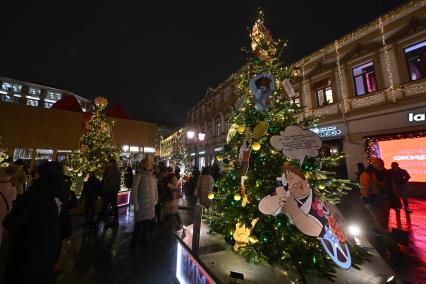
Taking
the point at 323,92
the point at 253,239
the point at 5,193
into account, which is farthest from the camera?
the point at 323,92

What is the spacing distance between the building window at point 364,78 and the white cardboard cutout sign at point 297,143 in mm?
11926

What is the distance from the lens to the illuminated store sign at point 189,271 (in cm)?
229

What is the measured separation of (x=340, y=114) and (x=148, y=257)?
13089 millimetres

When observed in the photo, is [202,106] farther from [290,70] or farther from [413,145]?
[290,70]

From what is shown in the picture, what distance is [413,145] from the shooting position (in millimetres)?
9914

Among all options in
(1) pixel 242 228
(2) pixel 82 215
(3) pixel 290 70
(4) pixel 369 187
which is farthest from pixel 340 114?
(2) pixel 82 215

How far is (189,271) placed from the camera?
2.77 m

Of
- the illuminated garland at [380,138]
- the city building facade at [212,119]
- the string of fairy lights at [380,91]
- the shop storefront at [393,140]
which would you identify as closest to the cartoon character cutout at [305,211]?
the string of fairy lights at [380,91]

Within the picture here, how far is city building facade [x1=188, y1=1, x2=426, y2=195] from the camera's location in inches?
393

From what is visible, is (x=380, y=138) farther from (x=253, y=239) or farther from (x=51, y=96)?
(x=51, y=96)

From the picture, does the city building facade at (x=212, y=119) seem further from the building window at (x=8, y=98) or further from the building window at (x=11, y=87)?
the building window at (x=11, y=87)

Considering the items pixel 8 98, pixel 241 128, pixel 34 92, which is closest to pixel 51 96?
pixel 34 92

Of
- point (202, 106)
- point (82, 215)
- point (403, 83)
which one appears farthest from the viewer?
point (202, 106)

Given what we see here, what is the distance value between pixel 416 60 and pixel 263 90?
11607 millimetres
